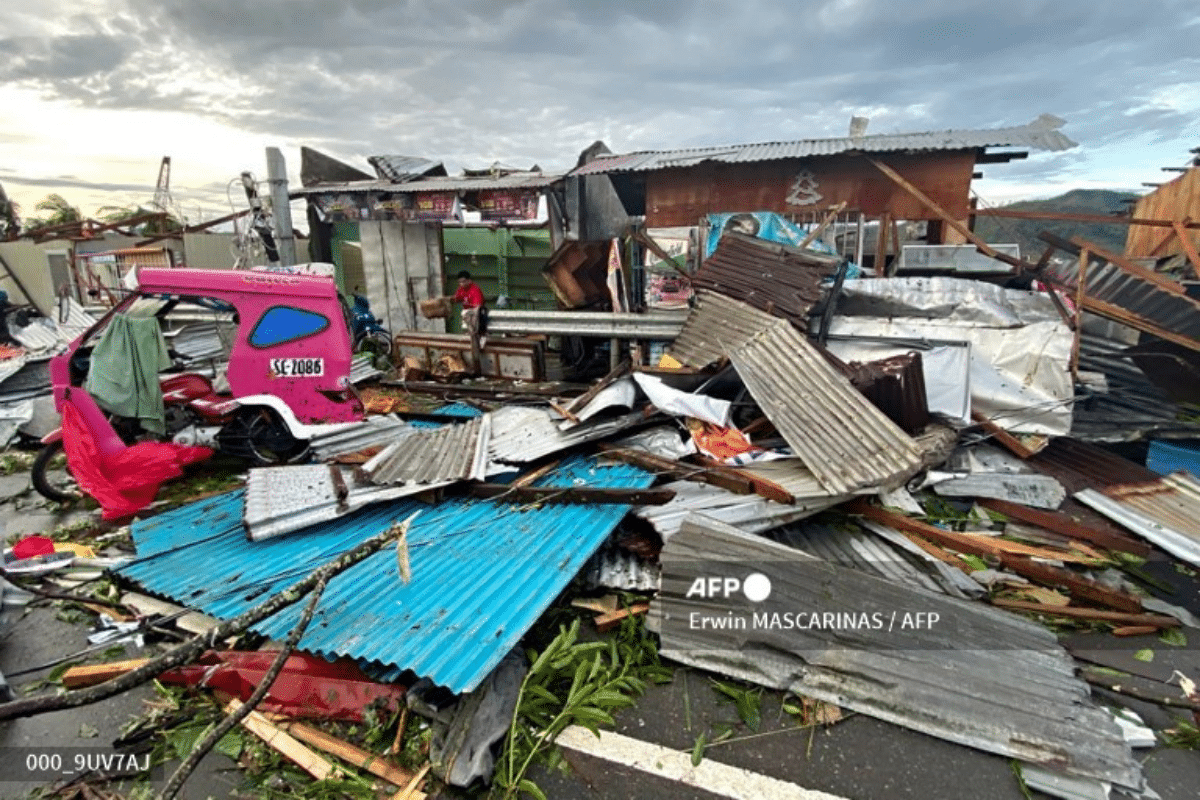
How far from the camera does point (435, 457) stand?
5.40 meters

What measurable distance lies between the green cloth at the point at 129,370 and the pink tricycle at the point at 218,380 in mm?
10

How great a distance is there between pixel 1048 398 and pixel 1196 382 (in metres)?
2.73

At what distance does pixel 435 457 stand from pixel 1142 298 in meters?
8.22

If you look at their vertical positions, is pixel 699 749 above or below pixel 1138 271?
below

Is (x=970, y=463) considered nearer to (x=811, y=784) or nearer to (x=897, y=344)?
(x=897, y=344)

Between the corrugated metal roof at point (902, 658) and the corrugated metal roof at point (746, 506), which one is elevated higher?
the corrugated metal roof at point (746, 506)

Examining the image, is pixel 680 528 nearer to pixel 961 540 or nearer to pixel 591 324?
pixel 961 540

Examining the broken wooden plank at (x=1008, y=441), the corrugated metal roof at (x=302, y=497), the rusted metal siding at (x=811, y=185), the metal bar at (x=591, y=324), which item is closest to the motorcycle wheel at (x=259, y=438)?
the corrugated metal roof at (x=302, y=497)

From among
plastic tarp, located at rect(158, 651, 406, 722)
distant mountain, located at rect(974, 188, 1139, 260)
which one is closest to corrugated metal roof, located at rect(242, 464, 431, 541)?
plastic tarp, located at rect(158, 651, 406, 722)

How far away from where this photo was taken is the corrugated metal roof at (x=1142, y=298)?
651 cm

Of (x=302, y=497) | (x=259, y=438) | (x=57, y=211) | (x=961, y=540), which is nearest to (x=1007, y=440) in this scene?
(x=961, y=540)

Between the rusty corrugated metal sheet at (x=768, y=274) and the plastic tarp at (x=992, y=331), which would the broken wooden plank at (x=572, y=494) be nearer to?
the rusty corrugated metal sheet at (x=768, y=274)

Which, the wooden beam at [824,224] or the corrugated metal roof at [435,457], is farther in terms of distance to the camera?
the wooden beam at [824,224]

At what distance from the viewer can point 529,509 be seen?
4.75 m
